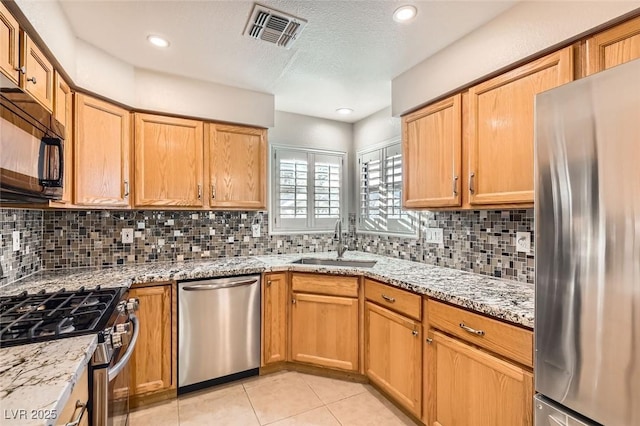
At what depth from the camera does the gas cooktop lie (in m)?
1.15

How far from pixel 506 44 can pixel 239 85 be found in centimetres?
194

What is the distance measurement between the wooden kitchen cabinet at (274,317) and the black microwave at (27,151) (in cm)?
150

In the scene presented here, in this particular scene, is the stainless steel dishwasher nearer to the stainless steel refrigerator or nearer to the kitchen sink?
the kitchen sink

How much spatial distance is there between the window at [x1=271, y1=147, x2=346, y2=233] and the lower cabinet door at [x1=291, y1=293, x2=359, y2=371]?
1001mm

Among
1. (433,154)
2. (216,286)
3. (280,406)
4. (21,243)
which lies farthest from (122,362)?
(433,154)

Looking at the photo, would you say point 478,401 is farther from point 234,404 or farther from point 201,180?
point 201,180

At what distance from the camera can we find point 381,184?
3211mm

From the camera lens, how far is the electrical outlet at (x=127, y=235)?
8.27 ft

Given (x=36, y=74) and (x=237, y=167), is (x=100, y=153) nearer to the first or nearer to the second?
(x=36, y=74)

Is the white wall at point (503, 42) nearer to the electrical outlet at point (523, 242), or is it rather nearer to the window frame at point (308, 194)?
the electrical outlet at point (523, 242)

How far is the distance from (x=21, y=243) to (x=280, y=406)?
2023mm

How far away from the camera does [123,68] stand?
218 cm

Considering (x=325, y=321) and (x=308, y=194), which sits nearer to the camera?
(x=325, y=321)

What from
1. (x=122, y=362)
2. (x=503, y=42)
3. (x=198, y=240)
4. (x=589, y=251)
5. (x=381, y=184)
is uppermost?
(x=503, y=42)
